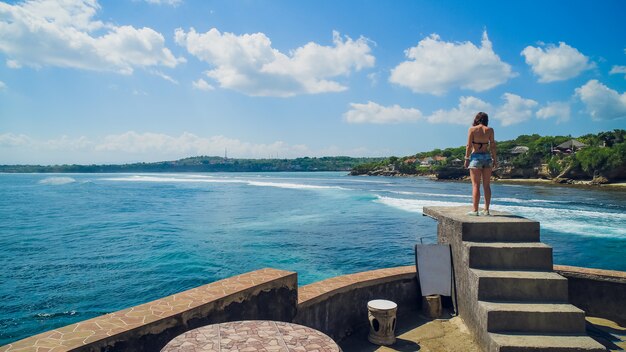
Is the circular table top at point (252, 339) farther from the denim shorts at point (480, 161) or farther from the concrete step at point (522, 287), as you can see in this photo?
the denim shorts at point (480, 161)

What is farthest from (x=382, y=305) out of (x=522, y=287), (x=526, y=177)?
(x=526, y=177)

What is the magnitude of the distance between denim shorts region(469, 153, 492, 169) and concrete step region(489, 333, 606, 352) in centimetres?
279

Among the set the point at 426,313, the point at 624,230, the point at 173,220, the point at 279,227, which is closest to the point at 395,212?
the point at 279,227

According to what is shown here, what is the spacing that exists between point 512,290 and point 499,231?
0.91 meters

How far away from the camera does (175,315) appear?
3.71m

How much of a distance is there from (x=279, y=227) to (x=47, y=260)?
1338 cm

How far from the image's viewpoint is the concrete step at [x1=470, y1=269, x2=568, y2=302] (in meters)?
4.86

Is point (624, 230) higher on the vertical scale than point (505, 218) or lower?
lower

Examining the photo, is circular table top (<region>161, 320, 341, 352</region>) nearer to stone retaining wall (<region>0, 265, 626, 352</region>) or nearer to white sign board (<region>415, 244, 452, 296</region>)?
Result: stone retaining wall (<region>0, 265, 626, 352</region>)

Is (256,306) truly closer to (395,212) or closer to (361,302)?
(361,302)

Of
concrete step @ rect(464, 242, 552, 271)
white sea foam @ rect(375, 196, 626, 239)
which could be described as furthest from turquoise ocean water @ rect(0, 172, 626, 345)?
concrete step @ rect(464, 242, 552, 271)

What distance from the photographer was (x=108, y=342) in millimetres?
3250

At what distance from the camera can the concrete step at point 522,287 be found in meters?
4.86

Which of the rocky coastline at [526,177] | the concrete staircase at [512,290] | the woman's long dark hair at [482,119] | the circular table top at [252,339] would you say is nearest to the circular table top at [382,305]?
the concrete staircase at [512,290]
